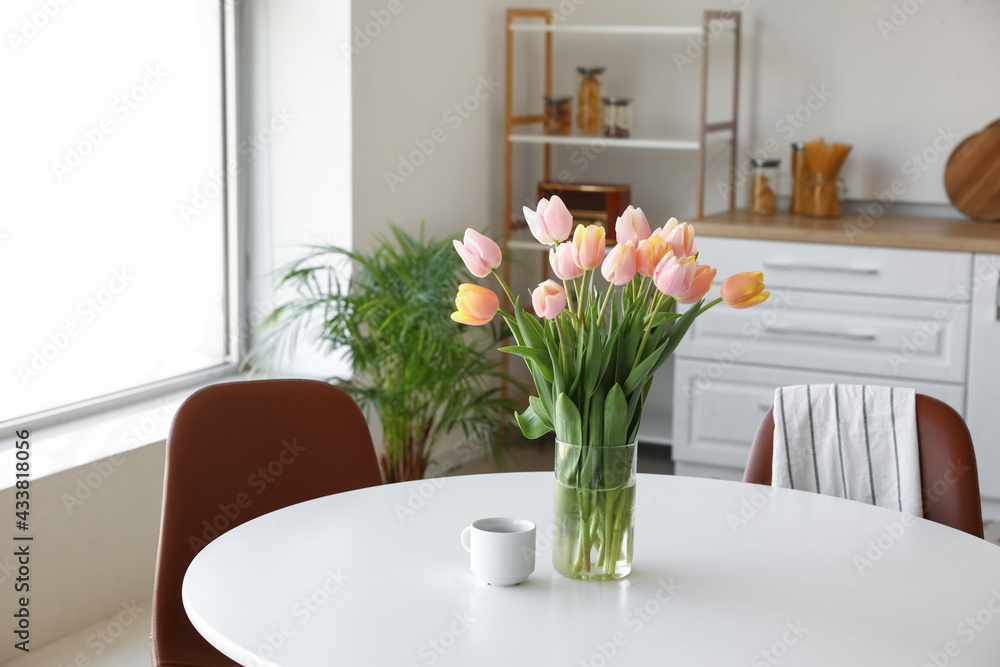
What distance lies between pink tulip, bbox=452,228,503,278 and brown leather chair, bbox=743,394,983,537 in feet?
3.07

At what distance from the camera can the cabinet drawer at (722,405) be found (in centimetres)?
338

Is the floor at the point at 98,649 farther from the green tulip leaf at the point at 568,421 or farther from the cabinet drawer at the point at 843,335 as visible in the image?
the cabinet drawer at the point at 843,335

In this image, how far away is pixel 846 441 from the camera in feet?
6.26

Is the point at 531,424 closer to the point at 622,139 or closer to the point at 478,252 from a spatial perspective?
the point at 478,252

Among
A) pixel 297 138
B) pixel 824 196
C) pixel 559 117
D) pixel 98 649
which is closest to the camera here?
pixel 98 649

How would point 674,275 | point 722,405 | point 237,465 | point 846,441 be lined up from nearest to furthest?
point 674,275, point 237,465, point 846,441, point 722,405

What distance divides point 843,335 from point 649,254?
7.17ft

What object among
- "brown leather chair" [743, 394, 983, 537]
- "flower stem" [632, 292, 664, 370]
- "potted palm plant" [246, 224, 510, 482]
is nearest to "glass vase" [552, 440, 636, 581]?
"flower stem" [632, 292, 664, 370]

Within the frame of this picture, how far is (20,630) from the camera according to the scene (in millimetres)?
2352

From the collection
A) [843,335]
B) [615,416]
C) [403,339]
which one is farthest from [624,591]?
[843,335]

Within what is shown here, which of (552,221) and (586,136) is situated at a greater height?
(586,136)

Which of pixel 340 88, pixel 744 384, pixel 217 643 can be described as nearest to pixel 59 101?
pixel 340 88

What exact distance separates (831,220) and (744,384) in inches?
24.4

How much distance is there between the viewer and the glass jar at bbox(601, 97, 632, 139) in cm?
368
